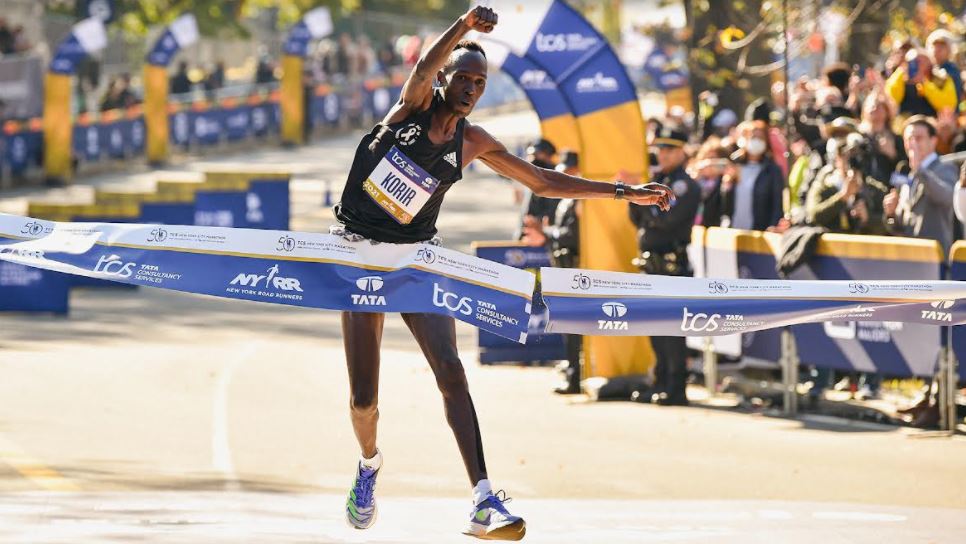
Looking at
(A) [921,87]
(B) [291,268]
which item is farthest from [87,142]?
(B) [291,268]

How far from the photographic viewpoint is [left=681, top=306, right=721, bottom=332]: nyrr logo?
854cm

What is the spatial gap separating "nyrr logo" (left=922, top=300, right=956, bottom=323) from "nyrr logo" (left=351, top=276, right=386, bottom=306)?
2.92 metres

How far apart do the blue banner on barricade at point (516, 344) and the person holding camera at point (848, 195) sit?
3369 mm

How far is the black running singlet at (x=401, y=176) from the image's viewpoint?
741cm

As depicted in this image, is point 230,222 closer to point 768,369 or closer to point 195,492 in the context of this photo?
point 768,369

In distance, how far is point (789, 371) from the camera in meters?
13.0

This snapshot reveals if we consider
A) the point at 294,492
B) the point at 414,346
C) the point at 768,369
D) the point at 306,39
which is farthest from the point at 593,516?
the point at 306,39

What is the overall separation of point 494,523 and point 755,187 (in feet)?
24.5

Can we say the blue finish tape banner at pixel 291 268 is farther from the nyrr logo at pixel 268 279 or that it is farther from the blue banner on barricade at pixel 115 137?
the blue banner on barricade at pixel 115 137

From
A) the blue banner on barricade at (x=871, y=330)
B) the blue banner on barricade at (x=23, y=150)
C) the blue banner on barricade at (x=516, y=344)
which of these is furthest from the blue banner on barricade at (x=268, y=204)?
the blue banner on barricade at (x=871, y=330)

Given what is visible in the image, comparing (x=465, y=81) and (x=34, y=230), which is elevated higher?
(x=465, y=81)

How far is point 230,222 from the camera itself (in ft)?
80.7

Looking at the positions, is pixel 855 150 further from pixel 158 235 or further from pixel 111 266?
pixel 111 266

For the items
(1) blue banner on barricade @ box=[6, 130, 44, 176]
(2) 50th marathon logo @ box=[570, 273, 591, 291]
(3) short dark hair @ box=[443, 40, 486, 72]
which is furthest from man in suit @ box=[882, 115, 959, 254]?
(1) blue banner on barricade @ box=[6, 130, 44, 176]
